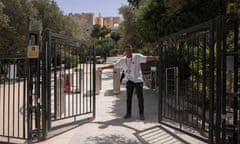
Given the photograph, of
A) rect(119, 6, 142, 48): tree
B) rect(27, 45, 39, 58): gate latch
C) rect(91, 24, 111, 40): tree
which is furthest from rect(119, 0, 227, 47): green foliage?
rect(91, 24, 111, 40): tree

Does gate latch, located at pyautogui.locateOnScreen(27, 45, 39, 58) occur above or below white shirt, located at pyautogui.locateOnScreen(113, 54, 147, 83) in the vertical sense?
above

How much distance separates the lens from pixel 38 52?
5.17 meters

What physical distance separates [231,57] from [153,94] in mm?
7583

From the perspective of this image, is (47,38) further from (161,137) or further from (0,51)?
(0,51)

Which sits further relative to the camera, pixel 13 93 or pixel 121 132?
pixel 121 132

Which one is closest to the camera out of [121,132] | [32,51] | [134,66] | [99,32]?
[32,51]

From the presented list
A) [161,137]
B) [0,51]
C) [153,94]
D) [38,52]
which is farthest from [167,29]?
[0,51]

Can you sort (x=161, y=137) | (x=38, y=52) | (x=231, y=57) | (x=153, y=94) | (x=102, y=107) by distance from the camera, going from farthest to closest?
(x=153, y=94)
(x=102, y=107)
(x=161, y=137)
(x=38, y=52)
(x=231, y=57)

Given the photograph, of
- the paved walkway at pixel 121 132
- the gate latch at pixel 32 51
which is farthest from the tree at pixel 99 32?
the gate latch at pixel 32 51

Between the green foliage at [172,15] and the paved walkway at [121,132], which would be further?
the green foliage at [172,15]

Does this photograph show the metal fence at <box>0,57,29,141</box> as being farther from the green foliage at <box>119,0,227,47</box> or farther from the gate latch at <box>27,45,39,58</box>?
the green foliage at <box>119,0,227,47</box>

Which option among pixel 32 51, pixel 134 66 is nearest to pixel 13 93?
pixel 32 51

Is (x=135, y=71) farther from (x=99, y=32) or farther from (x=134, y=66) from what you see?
(x=99, y=32)

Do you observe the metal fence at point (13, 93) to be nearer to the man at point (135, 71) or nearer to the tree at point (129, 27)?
the man at point (135, 71)
